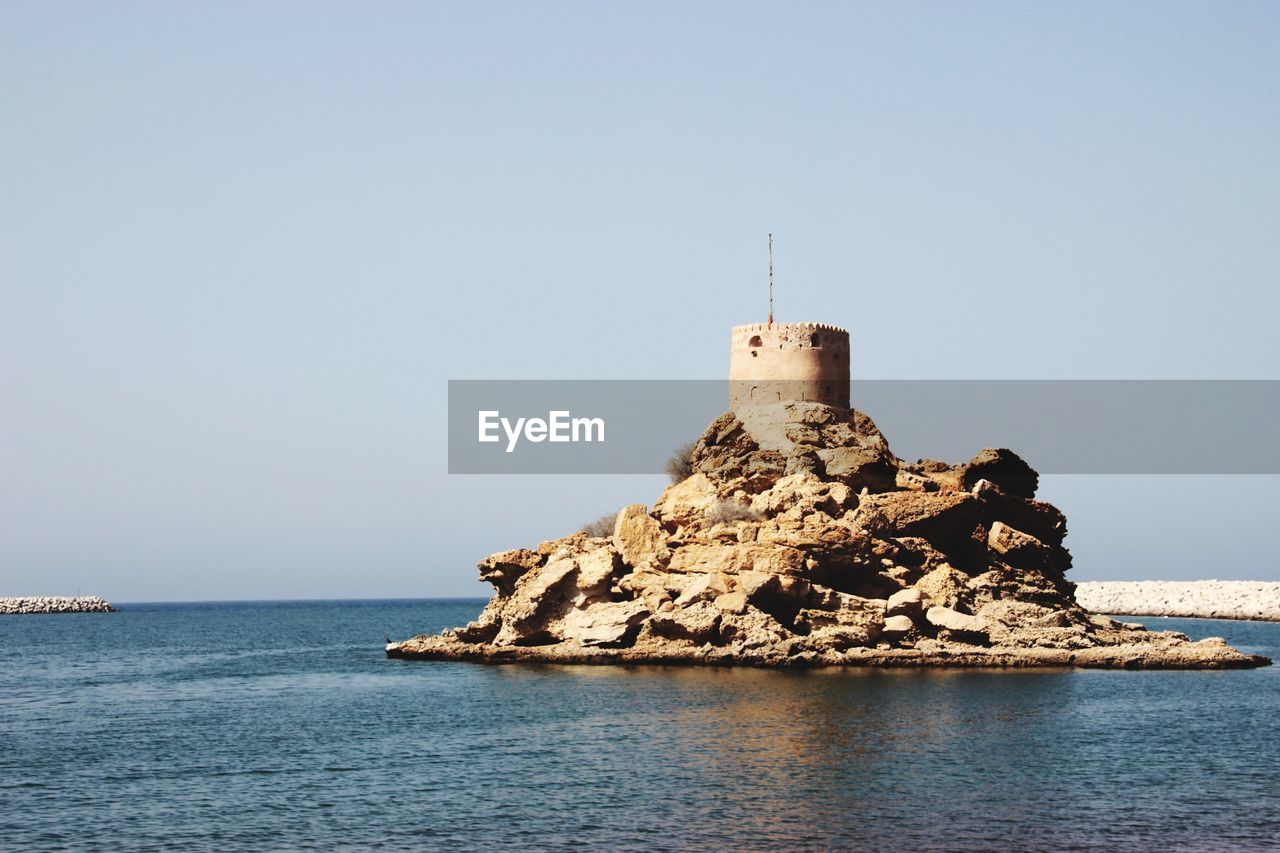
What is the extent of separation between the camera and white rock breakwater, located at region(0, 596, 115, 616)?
143875 millimetres

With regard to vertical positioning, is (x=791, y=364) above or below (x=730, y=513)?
above

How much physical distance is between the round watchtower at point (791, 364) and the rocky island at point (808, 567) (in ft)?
0.23

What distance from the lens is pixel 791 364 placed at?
199 ft

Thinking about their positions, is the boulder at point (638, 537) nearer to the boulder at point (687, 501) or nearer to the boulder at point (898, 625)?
the boulder at point (687, 501)

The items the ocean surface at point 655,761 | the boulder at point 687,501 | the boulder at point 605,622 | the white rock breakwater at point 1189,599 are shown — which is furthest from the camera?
the white rock breakwater at point 1189,599

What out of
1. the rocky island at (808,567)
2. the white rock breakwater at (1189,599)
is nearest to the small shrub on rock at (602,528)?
the rocky island at (808,567)

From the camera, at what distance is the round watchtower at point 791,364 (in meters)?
60.6

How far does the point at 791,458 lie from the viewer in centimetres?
5781

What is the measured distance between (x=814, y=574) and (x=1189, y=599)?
216 feet

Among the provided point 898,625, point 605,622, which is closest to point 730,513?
point 605,622

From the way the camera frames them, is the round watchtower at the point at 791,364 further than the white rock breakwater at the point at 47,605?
No

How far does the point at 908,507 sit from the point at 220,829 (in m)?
35.2

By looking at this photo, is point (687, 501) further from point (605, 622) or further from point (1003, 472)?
point (1003, 472)

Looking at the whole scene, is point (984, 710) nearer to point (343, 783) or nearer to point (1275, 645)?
point (343, 783)
